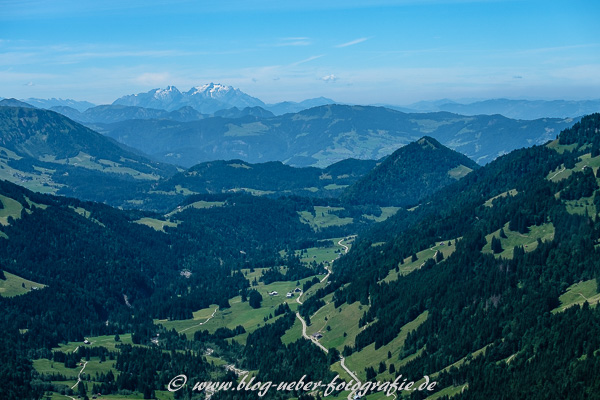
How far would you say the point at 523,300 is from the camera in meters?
180

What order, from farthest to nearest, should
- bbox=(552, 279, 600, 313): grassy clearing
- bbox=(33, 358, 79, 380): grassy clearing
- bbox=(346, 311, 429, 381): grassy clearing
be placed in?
bbox=(33, 358, 79, 380): grassy clearing → bbox=(346, 311, 429, 381): grassy clearing → bbox=(552, 279, 600, 313): grassy clearing

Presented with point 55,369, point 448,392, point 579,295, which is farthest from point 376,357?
point 55,369

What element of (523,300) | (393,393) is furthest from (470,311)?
(393,393)

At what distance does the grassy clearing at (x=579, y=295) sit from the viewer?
16700 cm

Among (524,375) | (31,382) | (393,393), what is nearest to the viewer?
(524,375)

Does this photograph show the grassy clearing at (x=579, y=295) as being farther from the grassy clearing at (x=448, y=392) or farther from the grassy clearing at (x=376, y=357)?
the grassy clearing at (x=376, y=357)

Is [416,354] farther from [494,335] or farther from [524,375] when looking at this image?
[524,375]

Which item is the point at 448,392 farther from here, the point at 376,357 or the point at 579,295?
the point at 579,295

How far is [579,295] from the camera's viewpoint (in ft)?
565

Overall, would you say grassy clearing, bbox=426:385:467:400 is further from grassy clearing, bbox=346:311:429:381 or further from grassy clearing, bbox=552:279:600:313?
grassy clearing, bbox=552:279:600:313

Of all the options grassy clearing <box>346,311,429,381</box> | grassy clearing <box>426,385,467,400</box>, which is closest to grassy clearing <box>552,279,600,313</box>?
grassy clearing <box>426,385,467,400</box>

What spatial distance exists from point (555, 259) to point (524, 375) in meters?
61.4

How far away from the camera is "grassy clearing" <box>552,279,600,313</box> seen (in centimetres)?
16700

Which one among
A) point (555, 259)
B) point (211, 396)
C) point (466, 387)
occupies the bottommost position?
point (211, 396)
